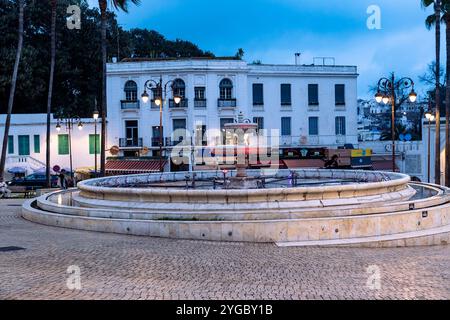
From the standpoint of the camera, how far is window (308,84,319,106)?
1751 inches

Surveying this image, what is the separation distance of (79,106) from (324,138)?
Answer: 926 inches

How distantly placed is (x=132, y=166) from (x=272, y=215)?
29.5m

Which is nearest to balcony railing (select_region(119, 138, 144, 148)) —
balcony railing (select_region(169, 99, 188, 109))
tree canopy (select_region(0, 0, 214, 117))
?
balcony railing (select_region(169, 99, 188, 109))

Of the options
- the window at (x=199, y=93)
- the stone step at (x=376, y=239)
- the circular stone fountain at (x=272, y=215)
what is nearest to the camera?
the stone step at (x=376, y=239)

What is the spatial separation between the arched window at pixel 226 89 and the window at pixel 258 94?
2.22m

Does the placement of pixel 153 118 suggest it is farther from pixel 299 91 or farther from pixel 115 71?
pixel 299 91

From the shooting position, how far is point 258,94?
43781 mm

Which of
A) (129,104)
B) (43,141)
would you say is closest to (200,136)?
(129,104)

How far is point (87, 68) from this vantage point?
51.7 m

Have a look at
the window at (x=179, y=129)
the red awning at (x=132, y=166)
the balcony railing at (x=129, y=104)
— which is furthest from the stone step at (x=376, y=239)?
the balcony railing at (x=129, y=104)

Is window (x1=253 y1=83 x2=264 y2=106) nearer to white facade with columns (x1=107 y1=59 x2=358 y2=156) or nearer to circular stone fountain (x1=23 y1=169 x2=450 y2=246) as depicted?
white facade with columns (x1=107 y1=59 x2=358 y2=156)

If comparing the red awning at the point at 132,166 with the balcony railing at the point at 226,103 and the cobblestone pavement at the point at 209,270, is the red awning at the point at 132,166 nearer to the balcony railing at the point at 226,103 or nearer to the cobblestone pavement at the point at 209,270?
the balcony railing at the point at 226,103

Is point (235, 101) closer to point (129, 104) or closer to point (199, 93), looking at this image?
point (199, 93)

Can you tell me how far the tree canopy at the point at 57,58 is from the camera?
149ft
